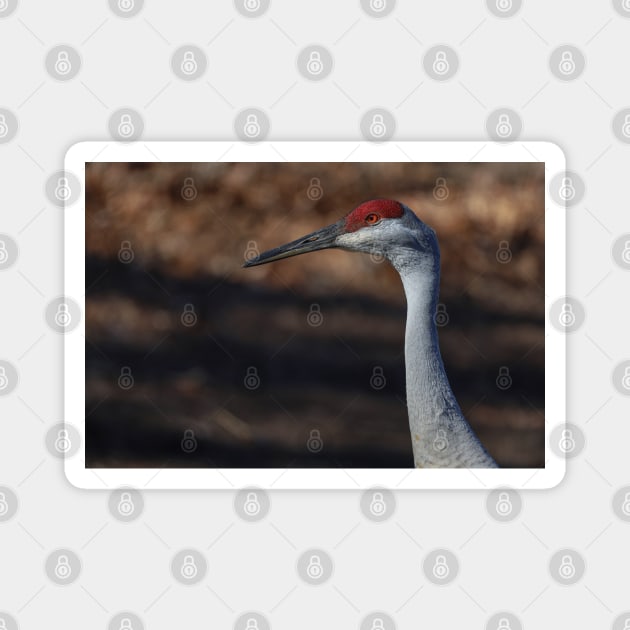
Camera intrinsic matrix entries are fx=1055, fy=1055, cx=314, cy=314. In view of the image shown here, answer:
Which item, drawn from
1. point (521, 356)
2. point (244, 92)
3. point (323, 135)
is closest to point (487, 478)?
point (323, 135)

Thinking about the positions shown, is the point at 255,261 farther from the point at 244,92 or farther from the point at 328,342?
the point at 328,342

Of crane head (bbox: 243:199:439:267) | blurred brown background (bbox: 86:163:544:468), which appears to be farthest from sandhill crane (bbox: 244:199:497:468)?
blurred brown background (bbox: 86:163:544:468)

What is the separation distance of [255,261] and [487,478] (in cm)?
114

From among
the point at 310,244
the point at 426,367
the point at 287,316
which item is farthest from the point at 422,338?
the point at 287,316

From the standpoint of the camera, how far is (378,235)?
148 inches

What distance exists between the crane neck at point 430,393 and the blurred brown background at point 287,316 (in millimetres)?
1373

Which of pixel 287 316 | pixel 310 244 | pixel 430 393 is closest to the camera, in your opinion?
pixel 430 393

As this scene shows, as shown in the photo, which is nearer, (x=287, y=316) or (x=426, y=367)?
(x=426, y=367)

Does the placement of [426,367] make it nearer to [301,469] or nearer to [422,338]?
[422,338]

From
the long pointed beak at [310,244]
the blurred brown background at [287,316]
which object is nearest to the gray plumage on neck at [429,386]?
the long pointed beak at [310,244]

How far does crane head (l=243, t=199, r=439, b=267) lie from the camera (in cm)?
372

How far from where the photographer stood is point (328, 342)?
6.63 metres

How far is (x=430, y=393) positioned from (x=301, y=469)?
21.0 inches

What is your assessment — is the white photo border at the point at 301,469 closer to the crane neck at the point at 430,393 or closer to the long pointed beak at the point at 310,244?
the crane neck at the point at 430,393
